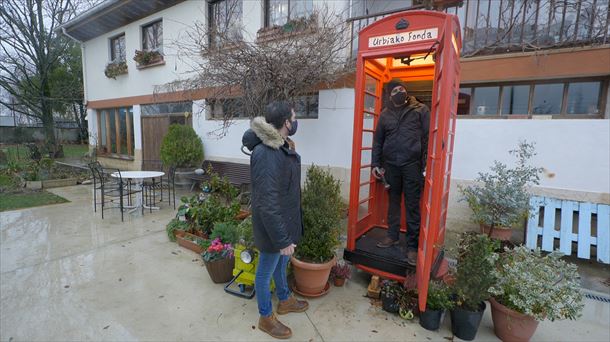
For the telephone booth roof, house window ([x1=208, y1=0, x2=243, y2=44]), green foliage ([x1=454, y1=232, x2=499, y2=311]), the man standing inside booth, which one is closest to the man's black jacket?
the man standing inside booth

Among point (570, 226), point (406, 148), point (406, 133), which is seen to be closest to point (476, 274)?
point (406, 148)

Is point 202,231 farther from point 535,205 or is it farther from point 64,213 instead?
point 535,205

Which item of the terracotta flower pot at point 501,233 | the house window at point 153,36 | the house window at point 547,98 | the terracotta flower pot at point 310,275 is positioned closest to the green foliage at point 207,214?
the terracotta flower pot at point 310,275

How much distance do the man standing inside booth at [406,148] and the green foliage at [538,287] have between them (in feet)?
2.51

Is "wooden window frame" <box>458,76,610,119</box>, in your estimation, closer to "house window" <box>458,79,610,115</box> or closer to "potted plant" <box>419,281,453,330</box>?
"house window" <box>458,79,610,115</box>

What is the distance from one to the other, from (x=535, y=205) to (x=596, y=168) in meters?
0.78

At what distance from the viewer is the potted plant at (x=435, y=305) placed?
2.49 metres

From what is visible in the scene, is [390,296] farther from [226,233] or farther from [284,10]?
[284,10]

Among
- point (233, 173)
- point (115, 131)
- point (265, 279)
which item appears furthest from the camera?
point (115, 131)

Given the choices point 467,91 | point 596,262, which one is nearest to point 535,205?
point 596,262

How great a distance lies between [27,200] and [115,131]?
5251mm

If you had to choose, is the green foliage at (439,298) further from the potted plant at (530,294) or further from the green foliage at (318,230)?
the green foliage at (318,230)

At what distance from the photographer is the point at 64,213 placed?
5.66 meters

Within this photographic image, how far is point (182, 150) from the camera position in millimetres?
7391
